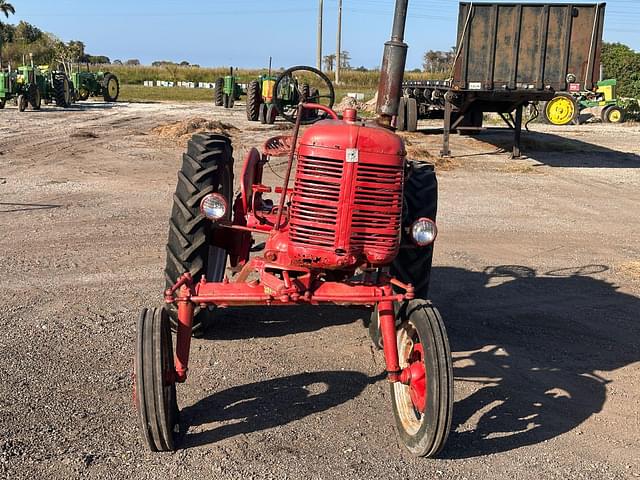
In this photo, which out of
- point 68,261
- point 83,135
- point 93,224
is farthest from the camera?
point 83,135

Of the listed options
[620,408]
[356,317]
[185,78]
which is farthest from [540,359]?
[185,78]

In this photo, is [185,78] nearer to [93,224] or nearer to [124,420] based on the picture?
[93,224]

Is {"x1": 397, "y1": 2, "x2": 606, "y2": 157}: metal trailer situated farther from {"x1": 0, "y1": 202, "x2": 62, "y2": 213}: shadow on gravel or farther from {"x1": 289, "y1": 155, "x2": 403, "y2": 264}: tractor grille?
{"x1": 289, "y1": 155, "x2": 403, "y2": 264}: tractor grille

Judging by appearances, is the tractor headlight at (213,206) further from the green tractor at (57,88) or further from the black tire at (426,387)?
the green tractor at (57,88)

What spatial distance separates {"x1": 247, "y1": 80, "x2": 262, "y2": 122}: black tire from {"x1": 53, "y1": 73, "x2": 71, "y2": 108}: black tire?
30.5 feet

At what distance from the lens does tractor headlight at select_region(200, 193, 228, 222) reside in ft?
14.3

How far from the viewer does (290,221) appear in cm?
377

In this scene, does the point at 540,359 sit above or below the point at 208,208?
below

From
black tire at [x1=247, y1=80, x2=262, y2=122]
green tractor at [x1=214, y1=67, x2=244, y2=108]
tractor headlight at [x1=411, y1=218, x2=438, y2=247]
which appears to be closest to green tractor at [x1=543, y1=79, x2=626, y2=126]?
black tire at [x1=247, y1=80, x2=262, y2=122]

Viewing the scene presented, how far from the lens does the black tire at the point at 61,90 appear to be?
29.4 meters

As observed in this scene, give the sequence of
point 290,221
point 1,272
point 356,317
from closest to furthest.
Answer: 1. point 290,221
2. point 356,317
3. point 1,272

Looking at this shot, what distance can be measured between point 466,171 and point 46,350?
11347 mm

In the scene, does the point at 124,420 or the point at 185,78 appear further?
the point at 185,78

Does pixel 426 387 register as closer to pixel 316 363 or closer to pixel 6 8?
pixel 316 363
